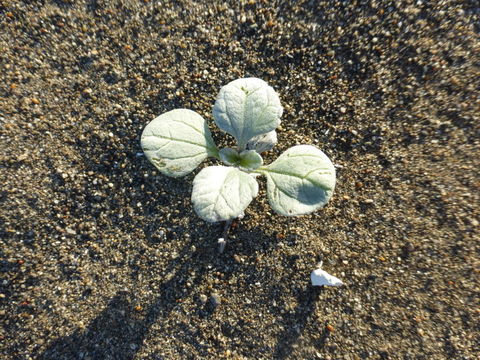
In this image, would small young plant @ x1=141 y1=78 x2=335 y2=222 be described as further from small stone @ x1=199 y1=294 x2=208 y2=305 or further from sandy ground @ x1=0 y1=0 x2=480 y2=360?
small stone @ x1=199 y1=294 x2=208 y2=305

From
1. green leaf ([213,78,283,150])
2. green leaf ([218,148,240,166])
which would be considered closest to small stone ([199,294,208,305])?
green leaf ([218,148,240,166])

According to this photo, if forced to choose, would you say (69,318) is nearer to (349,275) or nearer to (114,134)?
(114,134)

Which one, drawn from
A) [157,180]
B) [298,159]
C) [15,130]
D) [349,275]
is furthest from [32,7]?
[349,275]

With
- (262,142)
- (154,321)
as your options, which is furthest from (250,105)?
(154,321)

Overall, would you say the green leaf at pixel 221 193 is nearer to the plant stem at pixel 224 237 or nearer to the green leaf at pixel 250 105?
the green leaf at pixel 250 105

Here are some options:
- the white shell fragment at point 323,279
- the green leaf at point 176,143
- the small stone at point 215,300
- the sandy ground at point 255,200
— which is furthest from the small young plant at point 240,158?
the small stone at point 215,300

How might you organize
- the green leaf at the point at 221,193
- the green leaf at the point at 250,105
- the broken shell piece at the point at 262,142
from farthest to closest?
the broken shell piece at the point at 262,142
the green leaf at the point at 250,105
the green leaf at the point at 221,193
